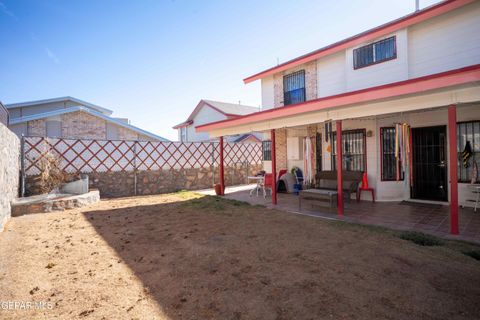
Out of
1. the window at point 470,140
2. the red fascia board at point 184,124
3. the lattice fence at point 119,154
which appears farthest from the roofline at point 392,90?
the red fascia board at point 184,124

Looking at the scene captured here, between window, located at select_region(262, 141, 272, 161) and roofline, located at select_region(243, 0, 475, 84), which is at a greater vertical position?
roofline, located at select_region(243, 0, 475, 84)

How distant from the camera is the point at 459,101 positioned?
12.5ft

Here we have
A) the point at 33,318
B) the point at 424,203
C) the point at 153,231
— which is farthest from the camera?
the point at 424,203

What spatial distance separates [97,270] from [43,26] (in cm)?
813

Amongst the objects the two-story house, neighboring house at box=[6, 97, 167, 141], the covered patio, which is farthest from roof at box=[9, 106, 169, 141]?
the covered patio

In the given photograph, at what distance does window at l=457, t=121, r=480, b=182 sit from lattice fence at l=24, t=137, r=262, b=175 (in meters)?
8.20

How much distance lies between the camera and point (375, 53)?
705 centimetres

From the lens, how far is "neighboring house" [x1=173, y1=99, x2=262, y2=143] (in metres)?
16.9

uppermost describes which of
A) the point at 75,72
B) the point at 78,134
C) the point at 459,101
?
the point at 75,72

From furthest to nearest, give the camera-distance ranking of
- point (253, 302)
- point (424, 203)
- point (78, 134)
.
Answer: point (78, 134) → point (424, 203) → point (253, 302)

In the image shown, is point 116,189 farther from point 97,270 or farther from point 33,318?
point 33,318

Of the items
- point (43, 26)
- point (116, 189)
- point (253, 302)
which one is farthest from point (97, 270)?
point (43, 26)

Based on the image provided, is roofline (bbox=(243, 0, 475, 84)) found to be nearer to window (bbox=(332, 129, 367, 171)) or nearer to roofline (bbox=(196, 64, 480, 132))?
window (bbox=(332, 129, 367, 171))

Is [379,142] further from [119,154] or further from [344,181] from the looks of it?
[119,154]
